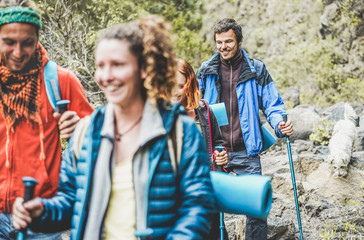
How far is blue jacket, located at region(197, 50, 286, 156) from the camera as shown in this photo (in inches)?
191

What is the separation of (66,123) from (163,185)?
788 millimetres

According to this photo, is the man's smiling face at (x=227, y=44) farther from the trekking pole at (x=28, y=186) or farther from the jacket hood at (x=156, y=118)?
the trekking pole at (x=28, y=186)

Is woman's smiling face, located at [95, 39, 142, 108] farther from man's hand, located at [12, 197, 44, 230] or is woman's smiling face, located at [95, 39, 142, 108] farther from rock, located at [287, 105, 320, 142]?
rock, located at [287, 105, 320, 142]

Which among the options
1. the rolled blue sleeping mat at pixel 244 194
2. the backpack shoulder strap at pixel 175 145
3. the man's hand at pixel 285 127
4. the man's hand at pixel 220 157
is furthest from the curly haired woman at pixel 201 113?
the backpack shoulder strap at pixel 175 145

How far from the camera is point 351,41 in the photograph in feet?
52.1

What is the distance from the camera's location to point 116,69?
6.59ft

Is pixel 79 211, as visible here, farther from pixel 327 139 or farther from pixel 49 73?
pixel 327 139

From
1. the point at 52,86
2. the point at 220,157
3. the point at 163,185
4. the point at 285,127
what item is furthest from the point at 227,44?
the point at 163,185

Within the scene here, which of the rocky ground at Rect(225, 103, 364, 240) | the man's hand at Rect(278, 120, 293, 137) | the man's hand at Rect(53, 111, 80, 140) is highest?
the man's hand at Rect(53, 111, 80, 140)

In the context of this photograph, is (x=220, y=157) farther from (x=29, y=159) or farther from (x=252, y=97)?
(x=29, y=159)

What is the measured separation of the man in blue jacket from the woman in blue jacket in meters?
2.84

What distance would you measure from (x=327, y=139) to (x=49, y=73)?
9.09m

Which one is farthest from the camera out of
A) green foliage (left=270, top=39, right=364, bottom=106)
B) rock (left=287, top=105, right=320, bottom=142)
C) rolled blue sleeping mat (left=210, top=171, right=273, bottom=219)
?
green foliage (left=270, top=39, right=364, bottom=106)

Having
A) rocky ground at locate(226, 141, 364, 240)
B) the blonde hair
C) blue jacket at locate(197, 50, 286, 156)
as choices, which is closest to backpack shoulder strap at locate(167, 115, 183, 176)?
the blonde hair
